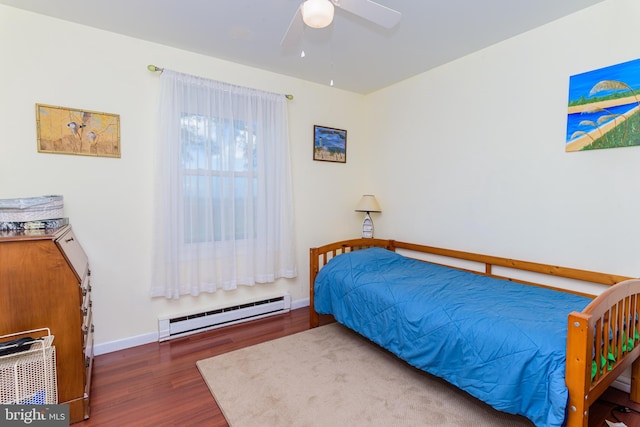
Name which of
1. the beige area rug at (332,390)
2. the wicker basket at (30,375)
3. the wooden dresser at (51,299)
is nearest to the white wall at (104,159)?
the wooden dresser at (51,299)

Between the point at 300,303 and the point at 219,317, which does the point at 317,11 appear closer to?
the point at 219,317

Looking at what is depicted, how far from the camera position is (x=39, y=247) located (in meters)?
1.60

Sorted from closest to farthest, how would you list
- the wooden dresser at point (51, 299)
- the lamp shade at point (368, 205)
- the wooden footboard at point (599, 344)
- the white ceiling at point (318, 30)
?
the wooden footboard at point (599, 344)
the wooden dresser at point (51, 299)
the white ceiling at point (318, 30)
the lamp shade at point (368, 205)

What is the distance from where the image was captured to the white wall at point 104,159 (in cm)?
213

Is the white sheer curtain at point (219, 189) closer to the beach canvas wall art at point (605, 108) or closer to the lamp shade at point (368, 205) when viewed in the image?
the lamp shade at point (368, 205)

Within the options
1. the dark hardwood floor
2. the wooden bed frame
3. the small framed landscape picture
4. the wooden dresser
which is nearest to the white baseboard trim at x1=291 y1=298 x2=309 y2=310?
the dark hardwood floor

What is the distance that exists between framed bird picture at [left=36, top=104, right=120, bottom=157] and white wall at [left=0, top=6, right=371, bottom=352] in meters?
0.05

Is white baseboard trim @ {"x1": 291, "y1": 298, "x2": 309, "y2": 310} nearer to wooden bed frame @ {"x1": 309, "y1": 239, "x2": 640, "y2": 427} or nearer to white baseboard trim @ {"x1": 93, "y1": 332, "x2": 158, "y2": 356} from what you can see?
white baseboard trim @ {"x1": 93, "y1": 332, "x2": 158, "y2": 356}

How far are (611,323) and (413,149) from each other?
2.23m

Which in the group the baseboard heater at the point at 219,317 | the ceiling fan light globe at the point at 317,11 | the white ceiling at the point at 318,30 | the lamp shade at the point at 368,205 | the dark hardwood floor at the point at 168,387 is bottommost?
the dark hardwood floor at the point at 168,387

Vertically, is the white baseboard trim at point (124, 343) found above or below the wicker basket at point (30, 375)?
below

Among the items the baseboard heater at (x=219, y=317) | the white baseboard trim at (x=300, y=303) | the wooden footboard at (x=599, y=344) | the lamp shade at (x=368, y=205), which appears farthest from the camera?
the lamp shade at (x=368, y=205)

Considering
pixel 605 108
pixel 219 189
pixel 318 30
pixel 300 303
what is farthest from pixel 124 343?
pixel 605 108

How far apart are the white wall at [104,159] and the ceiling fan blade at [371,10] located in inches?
65.9
